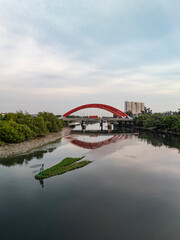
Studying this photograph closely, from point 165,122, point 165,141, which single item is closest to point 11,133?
point 165,141

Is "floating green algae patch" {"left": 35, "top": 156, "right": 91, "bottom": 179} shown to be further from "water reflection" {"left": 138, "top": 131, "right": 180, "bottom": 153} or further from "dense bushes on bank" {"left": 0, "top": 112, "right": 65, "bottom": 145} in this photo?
"water reflection" {"left": 138, "top": 131, "right": 180, "bottom": 153}

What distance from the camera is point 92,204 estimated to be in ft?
43.3

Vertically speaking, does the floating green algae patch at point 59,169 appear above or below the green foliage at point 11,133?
below

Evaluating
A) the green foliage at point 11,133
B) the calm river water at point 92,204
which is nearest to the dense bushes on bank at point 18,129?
the green foliage at point 11,133

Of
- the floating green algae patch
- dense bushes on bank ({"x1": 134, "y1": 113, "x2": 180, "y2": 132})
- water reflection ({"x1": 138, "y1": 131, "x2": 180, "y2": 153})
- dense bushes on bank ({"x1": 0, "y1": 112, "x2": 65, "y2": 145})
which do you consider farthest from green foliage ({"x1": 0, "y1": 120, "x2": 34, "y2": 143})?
dense bushes on bank ({"x1": 134, "y1": 113, "x2": 180, "y2": 132})

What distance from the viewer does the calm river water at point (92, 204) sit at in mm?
10312

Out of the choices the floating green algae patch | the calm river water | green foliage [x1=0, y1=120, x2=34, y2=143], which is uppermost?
green foliage [x1=0, y1=120, x2=34, y2=143]

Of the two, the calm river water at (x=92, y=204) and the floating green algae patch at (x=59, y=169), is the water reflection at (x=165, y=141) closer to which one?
the calm river water at (x=92, y=204)

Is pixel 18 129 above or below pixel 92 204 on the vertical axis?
above

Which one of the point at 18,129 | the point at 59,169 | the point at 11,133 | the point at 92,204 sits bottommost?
the point at 92,204

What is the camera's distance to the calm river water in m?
10.3

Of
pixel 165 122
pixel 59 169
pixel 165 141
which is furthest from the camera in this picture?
pixel 165 122

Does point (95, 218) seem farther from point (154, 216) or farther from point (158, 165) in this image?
point (158, 165)

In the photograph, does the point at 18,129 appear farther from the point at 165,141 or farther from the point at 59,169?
the point at 165,141
